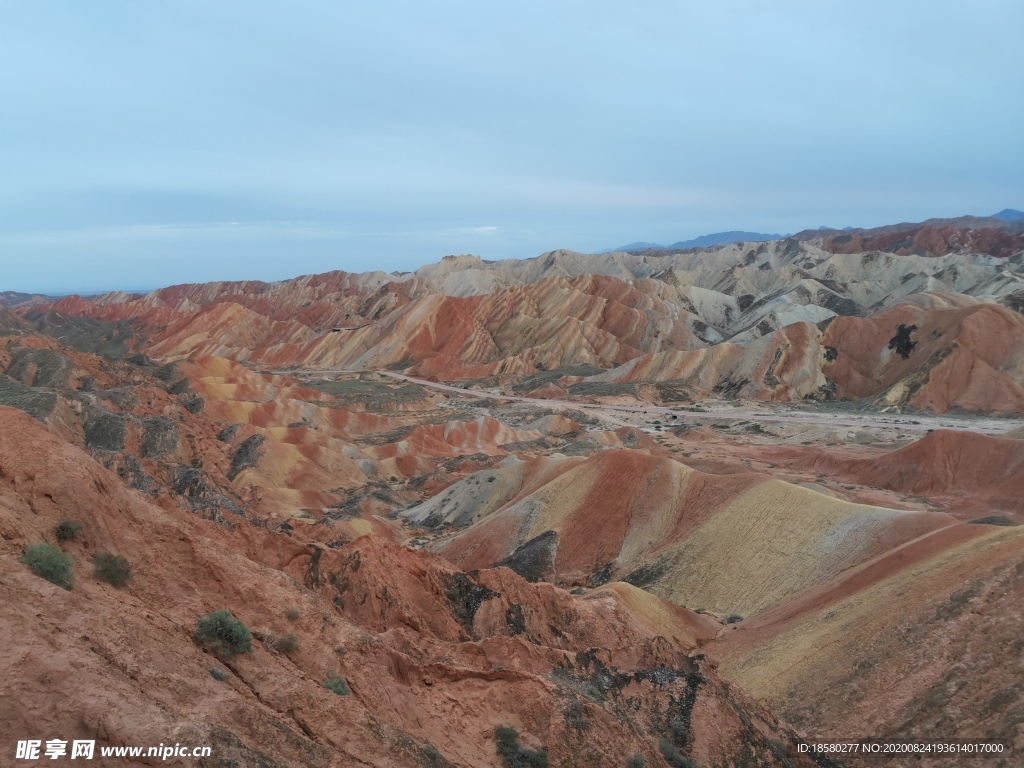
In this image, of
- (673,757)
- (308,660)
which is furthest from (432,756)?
(673,757)

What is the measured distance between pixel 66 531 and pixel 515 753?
7.93 meters

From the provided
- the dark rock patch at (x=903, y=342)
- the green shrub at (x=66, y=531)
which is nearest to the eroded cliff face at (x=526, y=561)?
the green shrub at (x=66, y=531)

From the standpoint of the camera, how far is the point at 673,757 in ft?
41.3

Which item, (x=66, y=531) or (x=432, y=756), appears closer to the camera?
(x=432, y=756)

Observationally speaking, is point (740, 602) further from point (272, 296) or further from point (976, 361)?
point (272, 296)

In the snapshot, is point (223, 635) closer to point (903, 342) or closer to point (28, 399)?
point (28, 399)

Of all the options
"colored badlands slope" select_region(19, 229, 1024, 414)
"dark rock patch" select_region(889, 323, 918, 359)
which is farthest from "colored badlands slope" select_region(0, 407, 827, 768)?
"dark rock patch" select_region(889, 323, 918, 359)

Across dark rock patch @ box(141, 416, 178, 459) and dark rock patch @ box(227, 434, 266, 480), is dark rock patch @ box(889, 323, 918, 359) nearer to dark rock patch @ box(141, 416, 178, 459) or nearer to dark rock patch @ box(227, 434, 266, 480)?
dark rock patch @ box(227, 434, 266, 480)

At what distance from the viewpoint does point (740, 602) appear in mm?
25156

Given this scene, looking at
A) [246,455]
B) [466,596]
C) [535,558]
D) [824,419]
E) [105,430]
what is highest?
[105,430]

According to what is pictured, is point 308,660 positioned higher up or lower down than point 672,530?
higher up

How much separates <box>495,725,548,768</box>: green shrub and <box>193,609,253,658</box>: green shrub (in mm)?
4372

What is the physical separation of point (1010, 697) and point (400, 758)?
12677mm

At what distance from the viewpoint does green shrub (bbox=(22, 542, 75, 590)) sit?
9000mm
